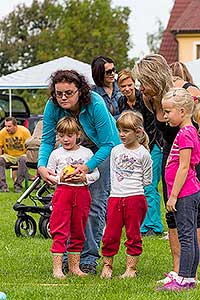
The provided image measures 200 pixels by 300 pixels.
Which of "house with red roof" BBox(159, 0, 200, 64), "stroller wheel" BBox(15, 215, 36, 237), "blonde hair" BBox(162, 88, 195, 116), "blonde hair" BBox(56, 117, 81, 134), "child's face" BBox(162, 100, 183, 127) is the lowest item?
"stroller wheel" BBox(15, 215, 36, 237)

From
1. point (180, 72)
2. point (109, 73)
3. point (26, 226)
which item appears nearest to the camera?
point (180, 72)

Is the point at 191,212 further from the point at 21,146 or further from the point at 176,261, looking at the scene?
the point at 21,146

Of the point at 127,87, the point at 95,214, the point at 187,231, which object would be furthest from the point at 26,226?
the point at 187,231

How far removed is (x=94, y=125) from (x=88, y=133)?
0.10 m

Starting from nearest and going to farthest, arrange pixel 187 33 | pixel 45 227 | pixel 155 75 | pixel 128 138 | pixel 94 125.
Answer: pixel 155 75 → pixel 128 138 → pixel 94 125 → pixel 45 227 → pixel 187 33

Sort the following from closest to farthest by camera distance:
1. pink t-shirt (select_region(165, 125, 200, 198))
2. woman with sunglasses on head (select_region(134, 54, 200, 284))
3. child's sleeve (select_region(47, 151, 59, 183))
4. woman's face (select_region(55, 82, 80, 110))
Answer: pink t-shirt (select_region(165, 125, 200, 198)), woman with sunglasses on head (select_region(134, 54, 200, 284)), woman's face (select_region(55, 82, 80, 110)), child's sleeve (select_region(47, 151, 59, 183))

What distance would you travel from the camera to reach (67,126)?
26.2ft

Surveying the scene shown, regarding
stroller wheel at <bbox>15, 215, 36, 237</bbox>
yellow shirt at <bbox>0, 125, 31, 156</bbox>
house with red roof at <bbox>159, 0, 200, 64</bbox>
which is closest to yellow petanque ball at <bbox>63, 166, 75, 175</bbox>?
stroller wheel at <bbox>15, 215, 36, 237</bbox>

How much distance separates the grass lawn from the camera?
7074 mm

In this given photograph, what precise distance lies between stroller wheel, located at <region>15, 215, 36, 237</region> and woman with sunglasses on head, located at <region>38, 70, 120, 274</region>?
2818mm

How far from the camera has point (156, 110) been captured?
777 centimetres

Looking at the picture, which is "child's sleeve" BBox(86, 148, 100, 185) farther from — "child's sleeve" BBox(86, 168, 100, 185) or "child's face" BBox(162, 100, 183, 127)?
"child's face" BBox(162, 100, 183, 127)

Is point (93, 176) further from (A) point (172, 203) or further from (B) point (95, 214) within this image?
(A) point (172, 203)

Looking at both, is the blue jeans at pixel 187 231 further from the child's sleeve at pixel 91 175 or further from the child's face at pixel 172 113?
the child's sleeve at pixel 91 175
